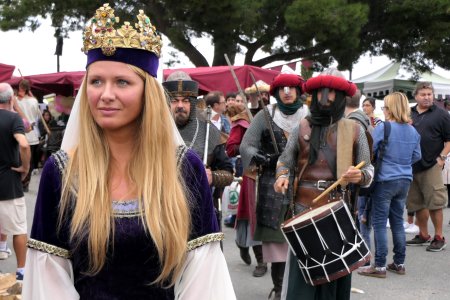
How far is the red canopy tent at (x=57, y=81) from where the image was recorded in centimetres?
1486

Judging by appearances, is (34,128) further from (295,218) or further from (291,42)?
(291,42)

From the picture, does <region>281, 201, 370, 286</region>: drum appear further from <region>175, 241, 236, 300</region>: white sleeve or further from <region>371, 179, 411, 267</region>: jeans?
<region>371, 179, 411, 267</region>: jeans

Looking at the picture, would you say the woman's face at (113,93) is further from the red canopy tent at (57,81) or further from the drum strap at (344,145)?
the red canopy tent at (57,81)

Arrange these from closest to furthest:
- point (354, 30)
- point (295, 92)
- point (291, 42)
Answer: point (295, 92) → point (354, 30) → point (291, 42)

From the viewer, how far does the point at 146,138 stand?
2.20m

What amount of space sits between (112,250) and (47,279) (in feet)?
0.74

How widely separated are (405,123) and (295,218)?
3.10 m

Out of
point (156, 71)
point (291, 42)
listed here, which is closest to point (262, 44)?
point (291, 42)

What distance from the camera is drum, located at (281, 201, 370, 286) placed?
4.06m

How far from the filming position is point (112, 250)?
82.0 inches

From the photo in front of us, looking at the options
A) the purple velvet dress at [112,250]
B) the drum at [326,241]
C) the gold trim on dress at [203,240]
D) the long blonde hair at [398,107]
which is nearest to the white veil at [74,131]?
the purple velvet dress at [112,250]

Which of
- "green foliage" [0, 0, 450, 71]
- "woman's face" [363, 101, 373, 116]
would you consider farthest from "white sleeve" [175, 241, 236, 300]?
"green foliage" [0, 0, 450, 71]

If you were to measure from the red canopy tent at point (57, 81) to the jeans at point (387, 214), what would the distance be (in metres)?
9.11

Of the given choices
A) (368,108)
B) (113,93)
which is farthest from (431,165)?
(113,93)
